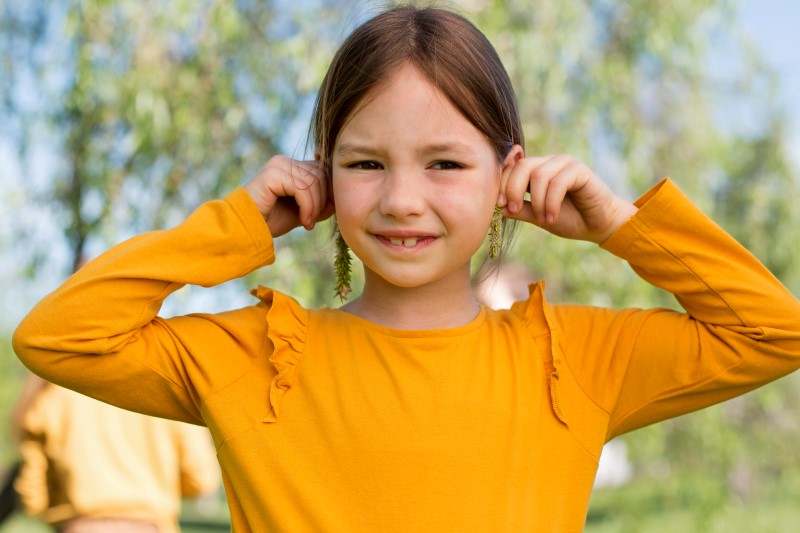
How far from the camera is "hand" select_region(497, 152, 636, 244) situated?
181 cm

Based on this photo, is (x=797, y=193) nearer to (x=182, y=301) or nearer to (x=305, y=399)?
(x=182, y=301)

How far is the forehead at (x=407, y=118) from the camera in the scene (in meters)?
1.65

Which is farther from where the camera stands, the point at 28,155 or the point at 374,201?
the point at 28,155

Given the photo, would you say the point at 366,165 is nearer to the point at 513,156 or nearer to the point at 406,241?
the point at 406,241

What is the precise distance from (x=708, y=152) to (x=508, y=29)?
202 centimetres

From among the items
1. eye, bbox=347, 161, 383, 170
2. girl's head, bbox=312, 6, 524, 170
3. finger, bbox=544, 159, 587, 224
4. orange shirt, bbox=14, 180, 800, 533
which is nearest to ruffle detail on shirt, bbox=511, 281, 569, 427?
orange shirt, bbox=14, 180, 800, 533

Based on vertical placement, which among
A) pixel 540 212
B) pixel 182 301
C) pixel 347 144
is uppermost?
pixel 347 144

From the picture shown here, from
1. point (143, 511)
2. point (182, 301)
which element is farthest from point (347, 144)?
point (182, 301)

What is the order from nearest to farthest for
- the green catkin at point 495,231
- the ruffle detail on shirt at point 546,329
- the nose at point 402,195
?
the nose at point 402,195 → the ruffle detail on shirt at point 546,329 → the green catkin at point 495,231

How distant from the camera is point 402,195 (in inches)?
63.6

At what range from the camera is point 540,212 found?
1.84 meters

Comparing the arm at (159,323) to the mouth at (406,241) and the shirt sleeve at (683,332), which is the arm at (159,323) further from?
the shirt sleeve at (683,332)

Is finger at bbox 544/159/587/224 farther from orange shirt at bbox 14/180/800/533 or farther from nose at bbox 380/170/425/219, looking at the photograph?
nose at bbox 380/170/425/219

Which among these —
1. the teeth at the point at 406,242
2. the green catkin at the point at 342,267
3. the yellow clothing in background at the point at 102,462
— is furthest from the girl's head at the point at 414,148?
the yellow clothing in background at the point at 102,462
